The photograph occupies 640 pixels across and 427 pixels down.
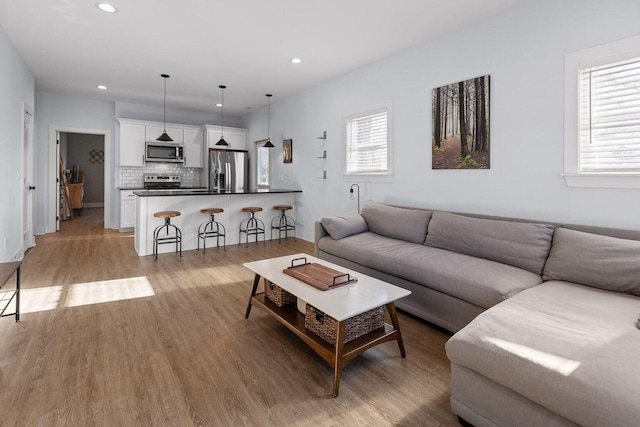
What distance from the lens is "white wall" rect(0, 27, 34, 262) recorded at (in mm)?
3643

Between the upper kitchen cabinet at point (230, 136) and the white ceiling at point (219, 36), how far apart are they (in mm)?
2238

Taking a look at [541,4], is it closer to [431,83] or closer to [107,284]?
[431,83]

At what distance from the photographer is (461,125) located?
355 centimetres

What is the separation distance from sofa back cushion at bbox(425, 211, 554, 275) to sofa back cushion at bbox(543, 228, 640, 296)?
10cm

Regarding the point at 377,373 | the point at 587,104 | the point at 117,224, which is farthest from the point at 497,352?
the point at 117,224

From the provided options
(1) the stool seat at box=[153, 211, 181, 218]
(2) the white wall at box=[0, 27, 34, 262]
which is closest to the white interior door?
(2) the white wall at box=[0, 27, 34, 262]

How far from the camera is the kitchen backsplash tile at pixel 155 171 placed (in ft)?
24.2

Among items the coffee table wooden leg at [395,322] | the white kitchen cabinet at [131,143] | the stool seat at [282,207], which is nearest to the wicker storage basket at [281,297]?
the coffee table wooden leg at [395,322]

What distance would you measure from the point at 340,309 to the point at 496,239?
1605mm

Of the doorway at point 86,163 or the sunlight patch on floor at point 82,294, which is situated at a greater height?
the doorway at point 86,163

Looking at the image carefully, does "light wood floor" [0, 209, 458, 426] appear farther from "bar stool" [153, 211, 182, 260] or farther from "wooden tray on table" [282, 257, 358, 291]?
"bar stool" [153, 211, 182, 260]

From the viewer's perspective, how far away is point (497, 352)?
4.85 feet

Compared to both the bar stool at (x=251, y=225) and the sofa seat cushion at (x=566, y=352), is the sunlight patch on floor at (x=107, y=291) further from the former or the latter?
the sofa seat cushion at (x=566, y=352)

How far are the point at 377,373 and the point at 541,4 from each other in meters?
3.27
